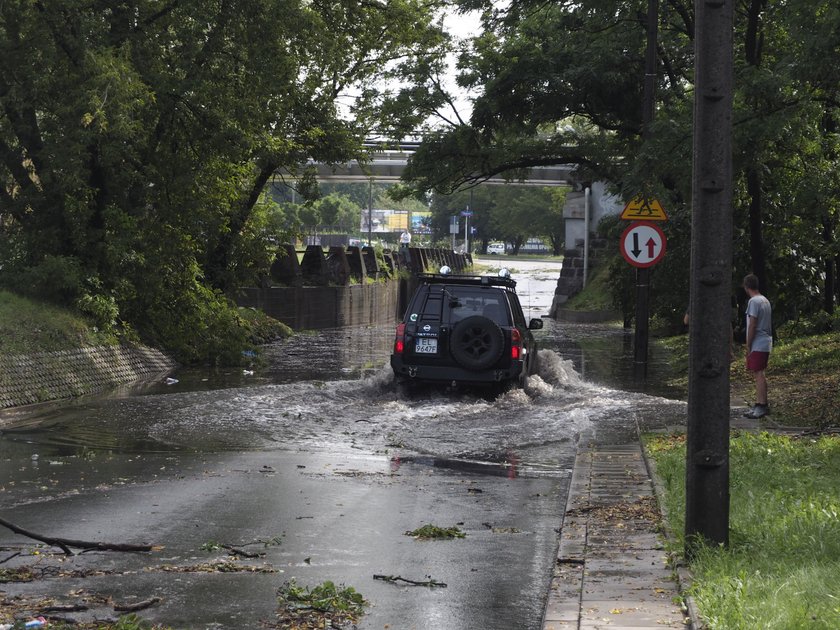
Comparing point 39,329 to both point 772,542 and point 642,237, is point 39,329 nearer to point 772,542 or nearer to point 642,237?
point 642,237

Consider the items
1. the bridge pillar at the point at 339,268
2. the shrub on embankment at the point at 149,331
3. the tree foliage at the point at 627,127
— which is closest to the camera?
the shrub on embankment at the point at 149,331

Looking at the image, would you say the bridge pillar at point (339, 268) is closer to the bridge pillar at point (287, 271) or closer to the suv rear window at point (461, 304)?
the bridge pillar at point (287, 271)

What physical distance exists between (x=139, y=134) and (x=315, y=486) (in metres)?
13.1

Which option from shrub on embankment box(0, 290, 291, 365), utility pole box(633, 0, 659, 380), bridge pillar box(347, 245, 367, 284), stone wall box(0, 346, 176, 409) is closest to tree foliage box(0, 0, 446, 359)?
shrub on embankment box(0, 290, 291, 365)

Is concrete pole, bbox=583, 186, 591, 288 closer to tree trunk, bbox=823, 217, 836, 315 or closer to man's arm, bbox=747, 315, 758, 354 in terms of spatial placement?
tree trunk, bbox=823, 217, 836, 315

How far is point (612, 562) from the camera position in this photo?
24.0 feet

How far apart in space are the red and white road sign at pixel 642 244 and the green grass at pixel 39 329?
879 centimetres

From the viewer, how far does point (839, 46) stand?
14.6m

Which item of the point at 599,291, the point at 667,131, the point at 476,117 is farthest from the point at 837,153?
the point at 599,291

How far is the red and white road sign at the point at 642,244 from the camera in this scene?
64.5ft

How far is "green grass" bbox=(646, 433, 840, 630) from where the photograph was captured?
5738 mm

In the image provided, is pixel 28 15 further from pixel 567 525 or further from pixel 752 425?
pixel 567 525

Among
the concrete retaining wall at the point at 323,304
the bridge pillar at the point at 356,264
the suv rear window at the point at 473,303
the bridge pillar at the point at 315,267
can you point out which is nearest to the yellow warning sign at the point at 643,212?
the suv rear window at the point at 473,303

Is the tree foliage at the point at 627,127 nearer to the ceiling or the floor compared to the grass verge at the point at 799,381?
nearer to the ceiling
